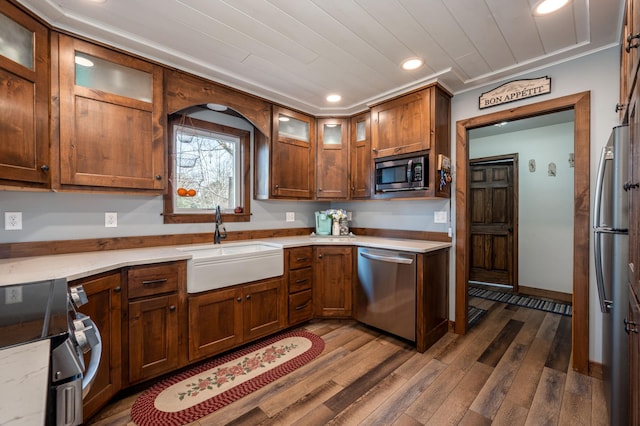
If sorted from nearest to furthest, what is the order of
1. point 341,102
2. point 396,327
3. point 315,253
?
point 396,327, point 315,253, point 341,102

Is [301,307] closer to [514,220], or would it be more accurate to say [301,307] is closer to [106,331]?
[106,331]

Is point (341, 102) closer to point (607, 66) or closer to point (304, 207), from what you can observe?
point (304, 207)

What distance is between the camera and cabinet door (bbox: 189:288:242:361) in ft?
6.95

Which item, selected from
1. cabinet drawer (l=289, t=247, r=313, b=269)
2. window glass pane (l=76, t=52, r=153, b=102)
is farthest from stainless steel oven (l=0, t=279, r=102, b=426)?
cabinet drawer (l=289, t=247, r=313, b=269)

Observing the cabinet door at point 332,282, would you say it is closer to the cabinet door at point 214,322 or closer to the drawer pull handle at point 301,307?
the drawer pull handle at point 301,307

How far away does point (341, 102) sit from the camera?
3.20m

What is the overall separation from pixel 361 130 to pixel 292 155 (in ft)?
2.88

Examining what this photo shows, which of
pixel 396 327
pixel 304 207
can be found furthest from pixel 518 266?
pixel 304 207

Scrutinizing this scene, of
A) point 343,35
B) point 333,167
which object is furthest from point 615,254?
point 333,167

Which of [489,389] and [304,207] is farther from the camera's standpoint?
[304,207]

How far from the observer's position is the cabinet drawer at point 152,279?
1852mm

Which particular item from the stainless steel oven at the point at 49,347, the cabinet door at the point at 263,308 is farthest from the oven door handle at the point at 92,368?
the cabinet door at the point at 263,308

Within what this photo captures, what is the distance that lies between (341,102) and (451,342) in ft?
8.84

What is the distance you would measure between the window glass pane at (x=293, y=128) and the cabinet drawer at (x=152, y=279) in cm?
180
